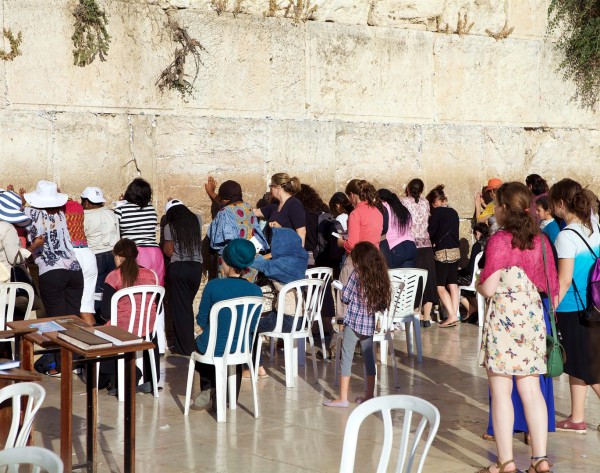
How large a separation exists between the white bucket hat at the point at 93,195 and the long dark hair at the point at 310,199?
1.99 metres

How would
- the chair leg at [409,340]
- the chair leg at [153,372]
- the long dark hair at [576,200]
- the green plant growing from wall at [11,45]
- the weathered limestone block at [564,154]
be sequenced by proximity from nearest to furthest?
the long dark hair at [576,200] < the chair leg at [153,372] < the green plant growing from wall at [11,45] < the chair leg at [409,340] < the weathered limestone block at [564,154]

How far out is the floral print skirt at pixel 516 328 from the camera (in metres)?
5.51

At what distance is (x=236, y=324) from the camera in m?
6.91

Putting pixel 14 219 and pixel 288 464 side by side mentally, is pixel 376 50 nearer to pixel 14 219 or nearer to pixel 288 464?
pixel 14 219

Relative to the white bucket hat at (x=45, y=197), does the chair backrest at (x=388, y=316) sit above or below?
below

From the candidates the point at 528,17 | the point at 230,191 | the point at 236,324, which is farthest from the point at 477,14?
the point at 236,324

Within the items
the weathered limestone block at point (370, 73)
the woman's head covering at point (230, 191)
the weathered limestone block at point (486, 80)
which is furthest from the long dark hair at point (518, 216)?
the weathered limestone block at point (486, 80)

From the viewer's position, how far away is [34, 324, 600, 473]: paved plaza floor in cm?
598

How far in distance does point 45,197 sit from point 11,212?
0.49 metres

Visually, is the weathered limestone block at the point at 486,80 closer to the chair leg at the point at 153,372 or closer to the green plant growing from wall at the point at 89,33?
the green plant growing from wall at the point at 89,33

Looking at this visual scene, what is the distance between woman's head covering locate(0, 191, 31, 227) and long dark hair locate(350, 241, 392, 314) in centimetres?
276

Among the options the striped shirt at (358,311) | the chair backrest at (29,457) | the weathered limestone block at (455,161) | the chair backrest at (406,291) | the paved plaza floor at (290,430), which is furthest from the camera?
the weathered limestone block at (455,161)

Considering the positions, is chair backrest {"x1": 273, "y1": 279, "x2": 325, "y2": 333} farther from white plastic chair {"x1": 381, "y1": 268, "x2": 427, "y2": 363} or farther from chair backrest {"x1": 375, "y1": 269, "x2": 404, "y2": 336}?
white plastic chair {"x1": 381, "y1": 268, "x2": 427, "y2": 363}

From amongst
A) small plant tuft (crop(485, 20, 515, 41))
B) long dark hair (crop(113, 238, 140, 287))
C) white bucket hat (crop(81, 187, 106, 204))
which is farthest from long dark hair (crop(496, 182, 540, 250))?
small plant tuft (crop(485, 20, 515, 41))
